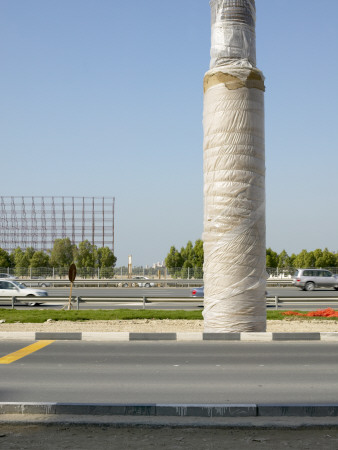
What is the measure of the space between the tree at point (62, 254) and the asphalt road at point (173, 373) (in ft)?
209

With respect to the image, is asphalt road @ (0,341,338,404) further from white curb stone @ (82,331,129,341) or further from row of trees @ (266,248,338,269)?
row of trees @ (266,248,338,269)

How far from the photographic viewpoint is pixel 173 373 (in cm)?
776

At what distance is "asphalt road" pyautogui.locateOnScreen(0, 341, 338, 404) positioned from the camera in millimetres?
6238

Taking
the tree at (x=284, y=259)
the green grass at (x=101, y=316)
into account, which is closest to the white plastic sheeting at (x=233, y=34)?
the green grass at (x=101, y=316)

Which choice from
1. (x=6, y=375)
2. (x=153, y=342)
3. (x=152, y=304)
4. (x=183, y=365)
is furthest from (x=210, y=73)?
(x=152, y=304)

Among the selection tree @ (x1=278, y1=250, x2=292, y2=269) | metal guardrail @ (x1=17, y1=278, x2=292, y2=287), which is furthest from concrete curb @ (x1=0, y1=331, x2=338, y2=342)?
tree @ (x1=278, y1=250, x2=292, y2=269)

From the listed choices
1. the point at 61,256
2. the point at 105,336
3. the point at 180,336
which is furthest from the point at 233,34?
the point at 61,256

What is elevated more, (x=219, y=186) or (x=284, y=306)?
(x=219, y=186)

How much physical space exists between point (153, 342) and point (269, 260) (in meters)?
64.4

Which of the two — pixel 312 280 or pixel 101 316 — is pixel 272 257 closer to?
pixel 312 280

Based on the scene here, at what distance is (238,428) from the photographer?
199 inches

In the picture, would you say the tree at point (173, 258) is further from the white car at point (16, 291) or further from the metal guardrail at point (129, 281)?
the white car at point (16, 291)

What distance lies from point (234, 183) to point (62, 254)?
211ft

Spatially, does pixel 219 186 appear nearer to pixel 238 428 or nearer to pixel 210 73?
pixel 210 73
